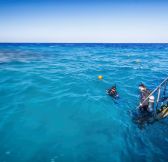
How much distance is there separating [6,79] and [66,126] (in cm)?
1101

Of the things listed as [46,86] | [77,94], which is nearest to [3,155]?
[77,94]

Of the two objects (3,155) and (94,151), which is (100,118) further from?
(3,155)

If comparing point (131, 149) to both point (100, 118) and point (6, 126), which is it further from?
point (6, 126)

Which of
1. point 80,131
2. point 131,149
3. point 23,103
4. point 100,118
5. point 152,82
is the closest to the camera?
point 131,149

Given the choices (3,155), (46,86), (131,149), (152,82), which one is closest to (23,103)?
(46,86)

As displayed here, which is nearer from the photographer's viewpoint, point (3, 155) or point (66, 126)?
point (3, 155)

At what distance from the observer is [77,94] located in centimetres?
1452

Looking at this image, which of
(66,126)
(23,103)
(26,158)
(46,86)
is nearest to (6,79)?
(46,86)

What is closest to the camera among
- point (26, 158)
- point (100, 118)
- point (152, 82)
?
point (26, 158)

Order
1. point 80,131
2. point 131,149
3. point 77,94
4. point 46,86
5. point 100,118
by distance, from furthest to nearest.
Answer: point 46,86
point 77,94
point 100,118
point 80,131
point 131,149

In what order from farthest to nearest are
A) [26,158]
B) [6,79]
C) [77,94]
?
[6,79] < [77,94] < [26,158]

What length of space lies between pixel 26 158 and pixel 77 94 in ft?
25.5

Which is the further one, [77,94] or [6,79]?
[6,79]

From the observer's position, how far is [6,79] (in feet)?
57.5
